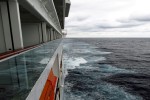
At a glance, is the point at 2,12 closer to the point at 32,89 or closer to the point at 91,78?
the point at 32,89

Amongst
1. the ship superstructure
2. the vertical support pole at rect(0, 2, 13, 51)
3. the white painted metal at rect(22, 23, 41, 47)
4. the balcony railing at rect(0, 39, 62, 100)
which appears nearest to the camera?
the balcony railing at rect(0, 39, 62, 100)

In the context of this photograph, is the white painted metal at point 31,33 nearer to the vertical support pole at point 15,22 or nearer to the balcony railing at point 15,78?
the vertical support pole at point 15,22

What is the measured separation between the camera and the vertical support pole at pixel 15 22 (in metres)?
6.43

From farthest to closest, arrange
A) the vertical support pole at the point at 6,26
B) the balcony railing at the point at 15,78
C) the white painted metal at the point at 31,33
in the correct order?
the white painted metal at the point at 31,33
the vertical support pole at the point at 6,26
the balcony railing at the point at 15,78

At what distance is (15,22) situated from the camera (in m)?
6.56

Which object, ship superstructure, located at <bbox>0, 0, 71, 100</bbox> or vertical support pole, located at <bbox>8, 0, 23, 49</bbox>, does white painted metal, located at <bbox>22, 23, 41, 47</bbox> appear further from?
vertical support pole, located at <bbox>8, 0, 23, 49</bbox>

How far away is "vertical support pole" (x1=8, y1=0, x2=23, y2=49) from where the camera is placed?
6.43 meters

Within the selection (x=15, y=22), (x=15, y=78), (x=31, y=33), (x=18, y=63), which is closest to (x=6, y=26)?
(x=15, y=22)

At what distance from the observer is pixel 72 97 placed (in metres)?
14.3

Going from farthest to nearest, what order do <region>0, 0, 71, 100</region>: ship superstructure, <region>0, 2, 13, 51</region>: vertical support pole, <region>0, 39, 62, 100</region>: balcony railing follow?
<region>0, 2, 13, 51</region>: vertical support pole → <region>0, 0, 71, 100</region>: ship superstructure → <region>0, 39, 62, 100</region>: balcony railing

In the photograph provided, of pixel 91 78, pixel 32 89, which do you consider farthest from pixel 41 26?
pixel 32 89

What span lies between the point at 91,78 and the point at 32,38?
35.2 ft

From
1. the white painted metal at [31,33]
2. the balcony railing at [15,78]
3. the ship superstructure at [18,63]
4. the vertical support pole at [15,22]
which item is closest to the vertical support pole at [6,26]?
the ship superstructure at [18,63]

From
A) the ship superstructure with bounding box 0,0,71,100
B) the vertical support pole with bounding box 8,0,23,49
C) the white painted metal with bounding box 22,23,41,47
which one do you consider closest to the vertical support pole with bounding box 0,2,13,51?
the ship superstructure with bounding box 0,0,71,100
